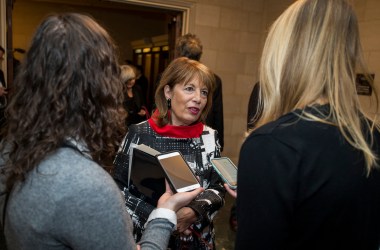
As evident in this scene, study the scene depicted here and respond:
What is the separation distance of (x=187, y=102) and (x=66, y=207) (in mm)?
999

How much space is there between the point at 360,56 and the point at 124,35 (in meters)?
8.67

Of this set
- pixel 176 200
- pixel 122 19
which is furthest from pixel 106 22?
pixel 176 200

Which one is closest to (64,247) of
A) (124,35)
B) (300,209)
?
(300,209)

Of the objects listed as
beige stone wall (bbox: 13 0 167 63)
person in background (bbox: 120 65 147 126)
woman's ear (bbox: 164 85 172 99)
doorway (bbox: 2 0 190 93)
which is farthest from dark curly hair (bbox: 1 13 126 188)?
beige stone wall (bbox: 13 0 167 63)

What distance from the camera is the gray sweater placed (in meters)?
0.67

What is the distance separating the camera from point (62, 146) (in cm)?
71

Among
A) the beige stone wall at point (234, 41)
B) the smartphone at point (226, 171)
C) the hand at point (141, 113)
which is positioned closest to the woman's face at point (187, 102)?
the smartphone at point (226, 171)

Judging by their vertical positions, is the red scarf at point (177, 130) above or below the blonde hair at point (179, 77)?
below

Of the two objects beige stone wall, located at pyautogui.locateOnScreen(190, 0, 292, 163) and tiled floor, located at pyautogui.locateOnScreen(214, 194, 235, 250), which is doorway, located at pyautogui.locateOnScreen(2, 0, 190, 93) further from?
tiled floor, located at pyautogui.locateOnScreen(214, 194, 235, 250)

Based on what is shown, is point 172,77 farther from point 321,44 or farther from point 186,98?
point 321,44

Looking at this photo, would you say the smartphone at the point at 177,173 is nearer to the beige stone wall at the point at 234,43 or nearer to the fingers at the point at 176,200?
the fingers at the point at 176,200

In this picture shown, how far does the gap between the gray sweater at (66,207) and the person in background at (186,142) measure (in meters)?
0.68

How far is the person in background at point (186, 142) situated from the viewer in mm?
1429

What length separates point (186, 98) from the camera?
1599mm
